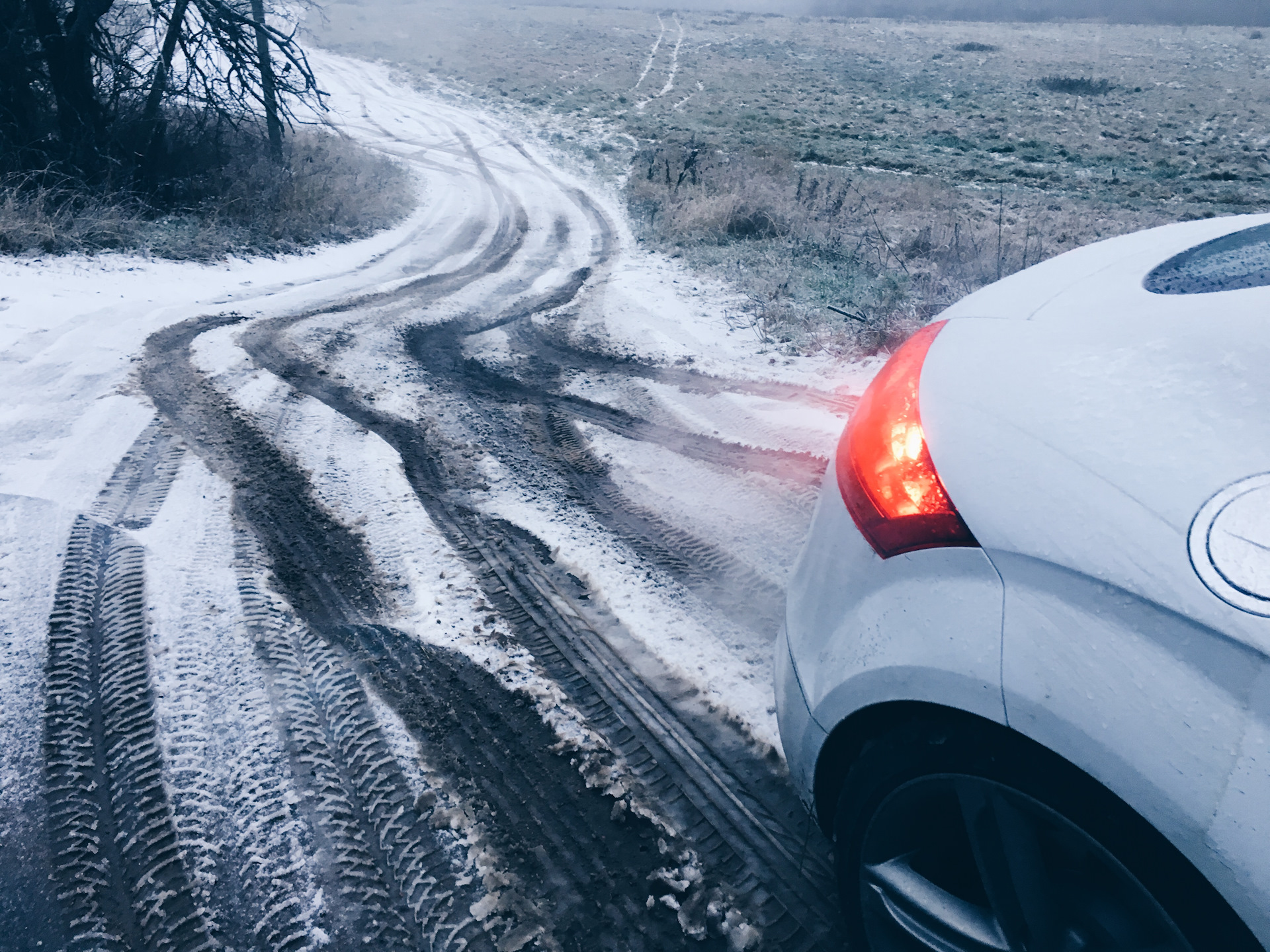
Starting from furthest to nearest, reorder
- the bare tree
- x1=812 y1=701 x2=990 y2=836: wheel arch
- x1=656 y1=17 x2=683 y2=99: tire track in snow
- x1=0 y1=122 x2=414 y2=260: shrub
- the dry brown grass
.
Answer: x1=656 y1=17 x2=683 y2=99: tire track in snow
the bare tree
x1=0 y1=122 x2=414 y2=260: shrub
the dry brown grass
x1=812 y1=701 x2=990 y2=836: wheel arch

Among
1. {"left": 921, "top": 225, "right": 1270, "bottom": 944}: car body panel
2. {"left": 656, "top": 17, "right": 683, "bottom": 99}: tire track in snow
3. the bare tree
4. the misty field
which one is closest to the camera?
{"left": 921, "top": 225, "right": 1270, "bottom": 944}: car body panel

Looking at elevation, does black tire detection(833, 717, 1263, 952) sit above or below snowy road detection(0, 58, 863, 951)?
above

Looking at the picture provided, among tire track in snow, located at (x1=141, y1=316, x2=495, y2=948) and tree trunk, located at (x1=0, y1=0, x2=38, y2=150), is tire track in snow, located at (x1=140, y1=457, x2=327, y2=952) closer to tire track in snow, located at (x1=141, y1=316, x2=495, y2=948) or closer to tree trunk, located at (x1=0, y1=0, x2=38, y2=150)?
tire track in snow, located at (x1=141, y1=316, x2=495, y2=948)

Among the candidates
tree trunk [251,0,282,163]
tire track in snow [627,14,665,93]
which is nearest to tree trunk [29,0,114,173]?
tree trunk [251,0,282,163]

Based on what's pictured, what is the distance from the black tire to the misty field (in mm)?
4943

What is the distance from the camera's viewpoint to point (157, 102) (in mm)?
9352

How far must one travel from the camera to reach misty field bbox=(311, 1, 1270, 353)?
8.67 m

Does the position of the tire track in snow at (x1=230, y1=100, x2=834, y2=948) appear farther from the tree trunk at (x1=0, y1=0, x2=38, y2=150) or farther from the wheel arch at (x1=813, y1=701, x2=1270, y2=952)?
the tree trunk at (x1=0, y1=0, x2=38, y2=150)

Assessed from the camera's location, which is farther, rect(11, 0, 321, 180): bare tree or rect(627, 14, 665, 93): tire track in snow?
rect(627, 14, 665, 93): tire track in snow

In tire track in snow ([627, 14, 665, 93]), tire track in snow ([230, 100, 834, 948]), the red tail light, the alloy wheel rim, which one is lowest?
tire track in snow ([230, 100, 834, 948])

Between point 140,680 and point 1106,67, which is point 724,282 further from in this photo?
point 1106,67

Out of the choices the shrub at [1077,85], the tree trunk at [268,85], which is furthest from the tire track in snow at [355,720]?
the shrub at [1077,85]

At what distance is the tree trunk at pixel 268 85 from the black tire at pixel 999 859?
1080cm

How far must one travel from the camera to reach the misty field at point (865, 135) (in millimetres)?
8672
